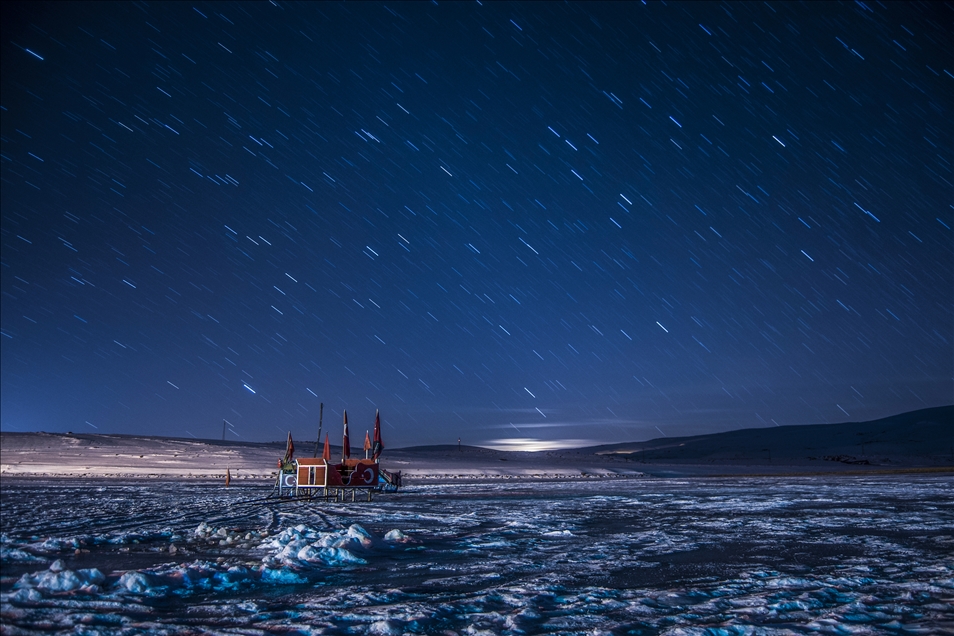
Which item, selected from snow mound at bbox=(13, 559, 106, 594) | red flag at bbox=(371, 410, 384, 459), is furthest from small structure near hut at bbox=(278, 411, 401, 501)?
snow mound at bbox=(13, 559, 106, 594)

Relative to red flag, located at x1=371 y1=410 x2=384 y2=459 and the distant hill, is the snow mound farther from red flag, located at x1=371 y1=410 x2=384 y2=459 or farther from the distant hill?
the distant hill

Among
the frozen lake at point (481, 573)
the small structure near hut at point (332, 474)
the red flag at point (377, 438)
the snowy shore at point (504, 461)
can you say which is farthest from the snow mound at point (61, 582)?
the snowy shore at point (504, 461)

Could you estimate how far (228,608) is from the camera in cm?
720

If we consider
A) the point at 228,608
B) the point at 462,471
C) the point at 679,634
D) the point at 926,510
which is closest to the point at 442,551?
the point at 228,608

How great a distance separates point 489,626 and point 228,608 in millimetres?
3182

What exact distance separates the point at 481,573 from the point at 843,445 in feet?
356

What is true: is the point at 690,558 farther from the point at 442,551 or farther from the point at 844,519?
the point at 844,519

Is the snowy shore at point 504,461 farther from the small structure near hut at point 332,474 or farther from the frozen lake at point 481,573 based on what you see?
the frozen lake at point 481,573

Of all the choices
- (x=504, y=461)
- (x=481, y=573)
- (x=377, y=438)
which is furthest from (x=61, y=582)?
(x=504, y=461)

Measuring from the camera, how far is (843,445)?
323 feet

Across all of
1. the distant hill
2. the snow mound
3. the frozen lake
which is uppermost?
the snow mound

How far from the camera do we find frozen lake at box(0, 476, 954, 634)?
6652mm

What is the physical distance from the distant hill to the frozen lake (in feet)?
233

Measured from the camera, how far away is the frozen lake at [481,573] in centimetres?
665
